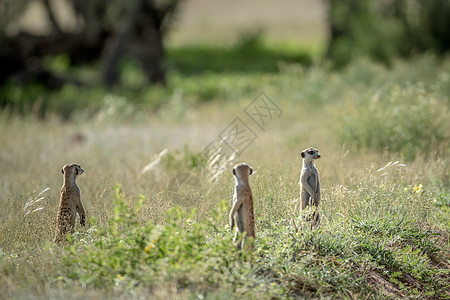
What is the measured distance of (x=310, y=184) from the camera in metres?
5.61

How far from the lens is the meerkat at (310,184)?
220 inches

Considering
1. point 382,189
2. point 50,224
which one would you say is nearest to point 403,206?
point 382,189

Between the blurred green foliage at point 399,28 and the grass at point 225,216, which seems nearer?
the grass at point 225,216

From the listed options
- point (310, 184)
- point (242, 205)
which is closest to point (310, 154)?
point (310, 184)

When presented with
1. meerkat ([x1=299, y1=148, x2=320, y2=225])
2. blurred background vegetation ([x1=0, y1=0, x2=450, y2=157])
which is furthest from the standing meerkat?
blurred background vegetation ([x1=0, y1=0, x2=450, y2=157])

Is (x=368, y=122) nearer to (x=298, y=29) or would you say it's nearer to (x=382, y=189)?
(x=382, y=189)

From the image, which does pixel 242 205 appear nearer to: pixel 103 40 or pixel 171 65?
pixel 103 40

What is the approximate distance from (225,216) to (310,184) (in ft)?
3.42

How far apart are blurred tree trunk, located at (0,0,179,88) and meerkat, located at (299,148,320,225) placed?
1231cm

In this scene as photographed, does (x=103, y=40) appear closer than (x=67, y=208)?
No

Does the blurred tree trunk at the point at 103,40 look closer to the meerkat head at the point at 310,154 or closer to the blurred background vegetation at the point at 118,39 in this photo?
the blurred background vegetation at the point at 118,39

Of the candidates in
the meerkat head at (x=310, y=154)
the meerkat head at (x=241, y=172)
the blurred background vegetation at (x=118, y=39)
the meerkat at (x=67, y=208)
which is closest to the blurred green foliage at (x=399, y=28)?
the blurred background vegetation at (x=118, y=39)

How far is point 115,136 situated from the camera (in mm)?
10789

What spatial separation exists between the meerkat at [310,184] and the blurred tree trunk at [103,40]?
12.3 m
